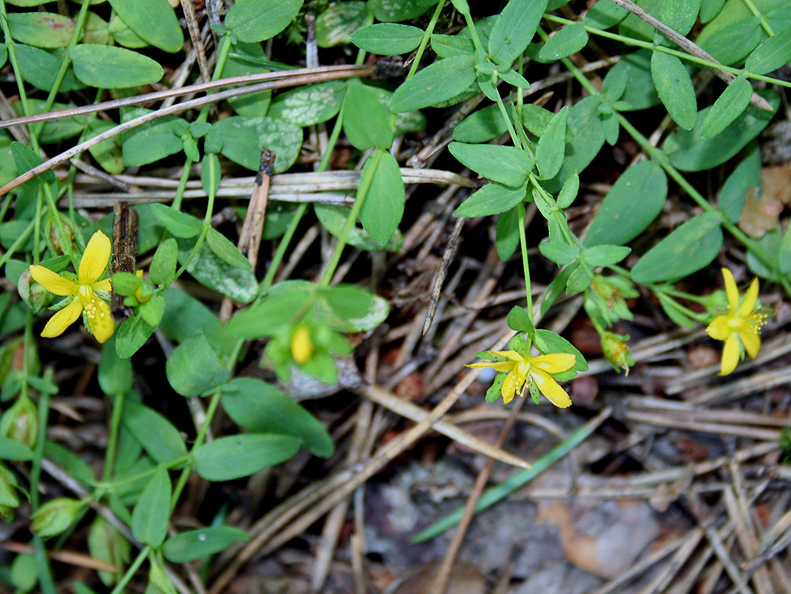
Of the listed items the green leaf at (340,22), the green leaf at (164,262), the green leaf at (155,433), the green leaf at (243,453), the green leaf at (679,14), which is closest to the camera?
the green leaf at (164,262)

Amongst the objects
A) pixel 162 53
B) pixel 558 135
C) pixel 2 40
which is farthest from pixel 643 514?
pixel 2 40

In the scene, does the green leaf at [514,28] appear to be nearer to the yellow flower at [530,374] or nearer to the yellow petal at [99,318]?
the yellow flower at [530,374]

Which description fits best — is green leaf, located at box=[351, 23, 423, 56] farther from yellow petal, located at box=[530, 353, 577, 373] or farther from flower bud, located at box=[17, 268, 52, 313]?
flower bud, located at box=[17, 268, 52, 313]

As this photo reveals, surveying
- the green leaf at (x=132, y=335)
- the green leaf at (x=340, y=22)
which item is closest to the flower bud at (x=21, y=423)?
the green leaf at (x=132, y=335)

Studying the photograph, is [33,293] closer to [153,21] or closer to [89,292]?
[89,292]

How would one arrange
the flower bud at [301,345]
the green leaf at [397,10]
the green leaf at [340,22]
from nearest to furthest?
1. the flower bud at [301,345]
2. the green leaf at [397,10]
3. the green leaf at [340,22]

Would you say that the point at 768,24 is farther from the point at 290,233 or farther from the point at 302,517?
the point at 302,517

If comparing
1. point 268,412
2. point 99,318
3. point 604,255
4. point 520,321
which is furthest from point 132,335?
point 604,255
